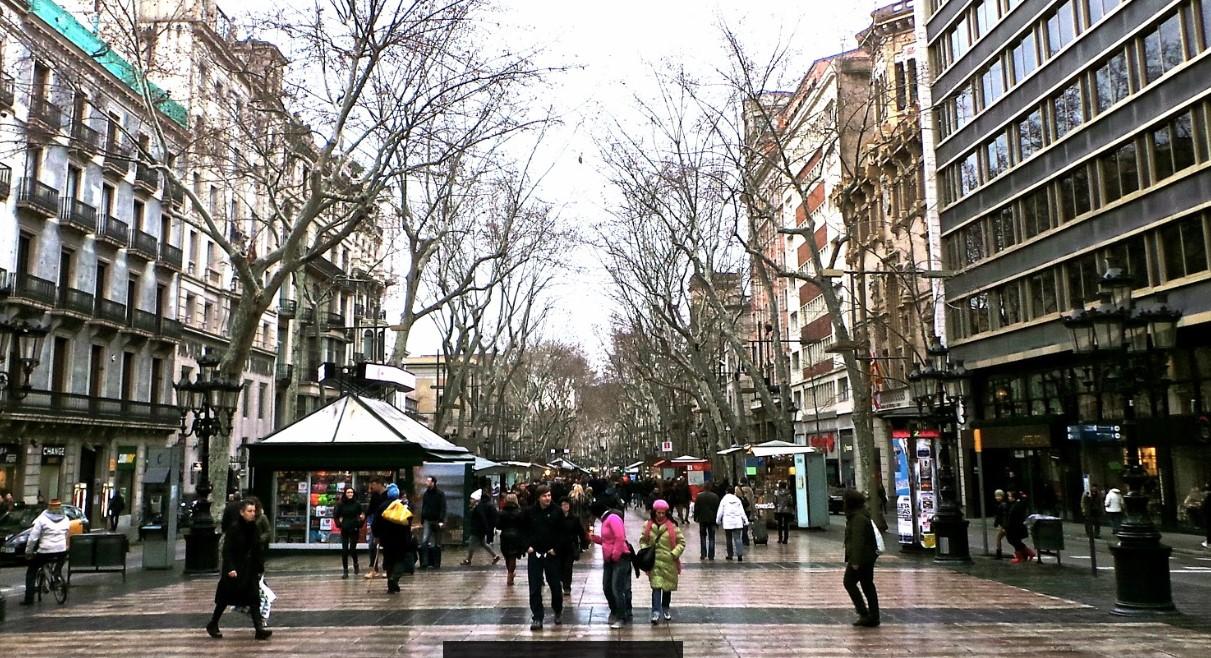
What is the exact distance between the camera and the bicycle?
13.6m

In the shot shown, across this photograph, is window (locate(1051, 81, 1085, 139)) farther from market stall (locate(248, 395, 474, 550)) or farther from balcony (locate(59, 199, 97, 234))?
balcony (locate(59, 199, 97, 234))

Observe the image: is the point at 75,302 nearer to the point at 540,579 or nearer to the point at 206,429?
the point at 206,429

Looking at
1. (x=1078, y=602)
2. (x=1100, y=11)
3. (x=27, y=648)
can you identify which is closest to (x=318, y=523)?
(x=27, y=648)

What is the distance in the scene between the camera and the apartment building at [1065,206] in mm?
23406

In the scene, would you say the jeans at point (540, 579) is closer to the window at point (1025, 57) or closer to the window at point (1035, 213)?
the window at point (1035, 213)

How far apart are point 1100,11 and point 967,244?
1099 centimetres

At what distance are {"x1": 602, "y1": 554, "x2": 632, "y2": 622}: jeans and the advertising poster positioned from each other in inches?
419

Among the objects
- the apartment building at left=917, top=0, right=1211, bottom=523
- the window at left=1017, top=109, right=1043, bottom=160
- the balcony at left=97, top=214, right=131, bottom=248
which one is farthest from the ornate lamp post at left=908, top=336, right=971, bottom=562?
the balcony at left=97, top=214, right=131, bottom=248

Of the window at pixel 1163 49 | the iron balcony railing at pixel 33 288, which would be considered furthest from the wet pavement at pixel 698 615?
the iron balcony railing at pixel 33 288

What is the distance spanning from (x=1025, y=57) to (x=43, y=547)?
1194 inches

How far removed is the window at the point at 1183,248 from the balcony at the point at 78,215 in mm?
34048

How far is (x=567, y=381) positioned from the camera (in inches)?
2832

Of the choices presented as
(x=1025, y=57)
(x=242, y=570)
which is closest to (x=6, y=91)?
(x=242, y=570)

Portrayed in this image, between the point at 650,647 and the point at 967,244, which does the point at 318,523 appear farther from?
the point at 967,244
